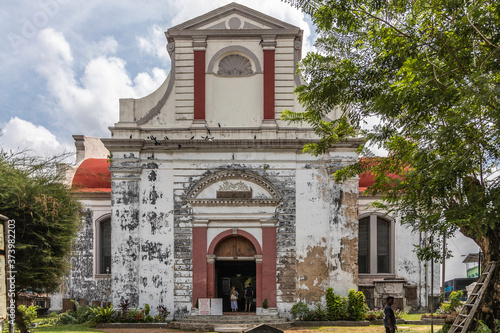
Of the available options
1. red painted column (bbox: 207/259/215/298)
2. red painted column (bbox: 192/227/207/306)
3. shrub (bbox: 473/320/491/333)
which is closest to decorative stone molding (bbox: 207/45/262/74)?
red painted column (bbox: 192/227/207/306)

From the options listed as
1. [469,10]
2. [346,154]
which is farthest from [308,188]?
[469,10]

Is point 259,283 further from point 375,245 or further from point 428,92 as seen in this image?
point 428,92

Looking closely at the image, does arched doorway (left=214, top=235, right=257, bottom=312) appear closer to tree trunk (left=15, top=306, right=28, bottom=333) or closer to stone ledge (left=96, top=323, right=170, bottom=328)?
stone ledge (left=96, top=323, right=170, bottom=328)

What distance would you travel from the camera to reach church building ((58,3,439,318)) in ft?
69.5

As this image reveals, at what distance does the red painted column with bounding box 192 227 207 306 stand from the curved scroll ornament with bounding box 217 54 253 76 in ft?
21.2

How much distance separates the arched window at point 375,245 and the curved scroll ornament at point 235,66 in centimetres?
1002

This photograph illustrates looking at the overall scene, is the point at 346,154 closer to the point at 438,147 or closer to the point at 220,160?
the point at 220,160

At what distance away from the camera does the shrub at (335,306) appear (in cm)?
2048

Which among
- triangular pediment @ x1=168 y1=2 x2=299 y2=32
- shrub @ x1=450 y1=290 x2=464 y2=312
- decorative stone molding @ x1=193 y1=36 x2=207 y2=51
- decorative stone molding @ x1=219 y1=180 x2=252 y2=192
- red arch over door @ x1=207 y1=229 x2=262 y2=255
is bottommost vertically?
shrub @ x1=450 y1=290 x2=464 y2=312

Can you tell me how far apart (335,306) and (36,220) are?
36.7ft

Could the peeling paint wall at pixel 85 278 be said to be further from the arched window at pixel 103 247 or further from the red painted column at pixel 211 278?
the red painted column at pixel 211 278

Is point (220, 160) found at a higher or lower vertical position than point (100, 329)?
higher

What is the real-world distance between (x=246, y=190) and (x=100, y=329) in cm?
751

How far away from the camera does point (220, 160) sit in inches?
858
